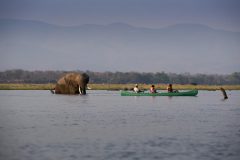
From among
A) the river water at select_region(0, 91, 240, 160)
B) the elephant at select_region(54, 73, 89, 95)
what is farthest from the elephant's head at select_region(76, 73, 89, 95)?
the river water at select_region(0, 91, 240, 160)

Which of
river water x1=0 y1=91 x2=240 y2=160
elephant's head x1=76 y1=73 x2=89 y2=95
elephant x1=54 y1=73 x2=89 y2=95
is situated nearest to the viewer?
river water x1=0 y1=91 x2=240 y2=160

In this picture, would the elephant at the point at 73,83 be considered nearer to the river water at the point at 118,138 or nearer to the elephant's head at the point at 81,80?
the elephant's head at the point at 81,80

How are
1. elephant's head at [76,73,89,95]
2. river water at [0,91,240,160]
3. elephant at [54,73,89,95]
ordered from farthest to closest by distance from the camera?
elephant at [54,73,89,95]
elephant's head at [76,73,89,95]
river water at [0,91,240,160]

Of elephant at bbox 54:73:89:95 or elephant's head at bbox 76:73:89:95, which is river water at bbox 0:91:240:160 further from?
elephant at bbox 54:73:89:95

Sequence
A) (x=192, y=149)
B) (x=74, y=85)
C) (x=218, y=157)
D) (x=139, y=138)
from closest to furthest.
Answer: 1. (x=218, y=157)
2. (x=192, y=149)
3. (x=139, y=138)
4. (x=74, y=85)

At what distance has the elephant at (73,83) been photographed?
89.6 m

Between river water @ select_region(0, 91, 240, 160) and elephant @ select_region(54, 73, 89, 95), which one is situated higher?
elephant @ select_region(54, 73, 89, 95)

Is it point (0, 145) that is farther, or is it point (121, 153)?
point (0, 145)

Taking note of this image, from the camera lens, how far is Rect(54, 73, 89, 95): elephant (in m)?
89.6

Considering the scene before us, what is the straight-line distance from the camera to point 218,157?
2388 cm

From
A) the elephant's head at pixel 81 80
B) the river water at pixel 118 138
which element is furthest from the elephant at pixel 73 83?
the river water at pixel 118 138

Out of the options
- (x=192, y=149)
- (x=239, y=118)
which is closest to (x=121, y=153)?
(x=192, y=149)

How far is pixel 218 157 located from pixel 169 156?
2042 mm

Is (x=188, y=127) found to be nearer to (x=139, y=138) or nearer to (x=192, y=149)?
(x=139, y=138)
